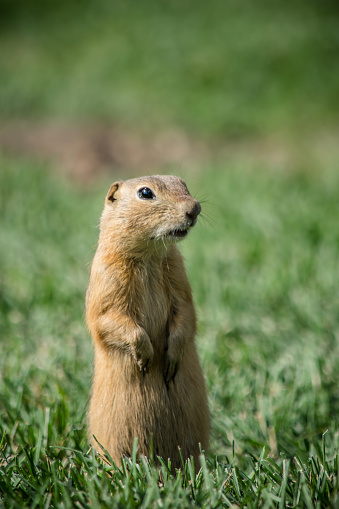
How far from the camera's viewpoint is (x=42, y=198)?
629 cm

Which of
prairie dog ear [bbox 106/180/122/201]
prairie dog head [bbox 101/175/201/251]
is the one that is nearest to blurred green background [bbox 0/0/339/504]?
prairie dog ear [bbox 106/180/122/201]

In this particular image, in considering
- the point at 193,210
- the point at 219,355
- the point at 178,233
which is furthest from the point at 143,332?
the point at 219,355

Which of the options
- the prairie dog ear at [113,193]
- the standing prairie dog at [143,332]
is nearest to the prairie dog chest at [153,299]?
the standing prairie dog at [143,332]

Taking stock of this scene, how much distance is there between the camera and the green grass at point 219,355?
1964mm

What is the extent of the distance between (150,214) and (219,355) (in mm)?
1526

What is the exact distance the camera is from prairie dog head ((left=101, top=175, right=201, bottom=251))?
2002 millimetres

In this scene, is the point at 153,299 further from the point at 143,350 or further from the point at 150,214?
the point at 150,214

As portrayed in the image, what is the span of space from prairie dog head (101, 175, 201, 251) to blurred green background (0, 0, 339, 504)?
35cm

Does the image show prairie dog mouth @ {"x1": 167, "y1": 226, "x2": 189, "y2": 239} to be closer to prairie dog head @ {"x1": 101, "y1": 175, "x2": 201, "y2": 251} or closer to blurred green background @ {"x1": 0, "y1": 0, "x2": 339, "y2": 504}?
prairie dog head @ {"x1": 101, "y1": 175, "x2": 201, "y2": 251}

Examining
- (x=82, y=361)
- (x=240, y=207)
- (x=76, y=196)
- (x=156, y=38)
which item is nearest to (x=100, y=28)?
(x=156, y=38)

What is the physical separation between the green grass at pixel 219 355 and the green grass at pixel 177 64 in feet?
15.4

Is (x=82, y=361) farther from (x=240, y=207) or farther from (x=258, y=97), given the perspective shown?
(x=258, y=97)

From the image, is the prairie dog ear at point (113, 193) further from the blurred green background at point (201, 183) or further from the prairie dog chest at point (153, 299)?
the prairie dog chest at point (153, 299)

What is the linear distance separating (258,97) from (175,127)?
2.43 m
